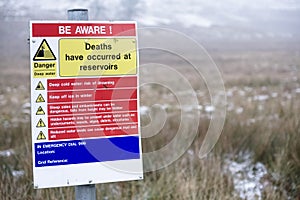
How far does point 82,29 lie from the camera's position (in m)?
1.96

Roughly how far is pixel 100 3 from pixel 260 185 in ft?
10.4

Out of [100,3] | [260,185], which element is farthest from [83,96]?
[100,3]

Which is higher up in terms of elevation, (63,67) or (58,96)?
(63,67)

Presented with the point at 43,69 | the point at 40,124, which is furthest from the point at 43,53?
the point at 40,124

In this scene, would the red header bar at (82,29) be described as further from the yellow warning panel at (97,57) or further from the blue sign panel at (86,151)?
the blue sign panel at (86,151)

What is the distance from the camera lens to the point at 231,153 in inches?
156

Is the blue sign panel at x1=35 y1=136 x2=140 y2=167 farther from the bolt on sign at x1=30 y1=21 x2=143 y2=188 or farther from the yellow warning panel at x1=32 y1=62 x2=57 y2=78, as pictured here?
the yellow warning panel at x1=32 y1=62 x2=57 y2=78

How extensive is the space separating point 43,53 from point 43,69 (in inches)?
2.6

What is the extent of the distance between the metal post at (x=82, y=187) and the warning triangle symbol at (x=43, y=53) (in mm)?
198

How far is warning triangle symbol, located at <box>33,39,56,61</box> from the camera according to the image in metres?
1.90

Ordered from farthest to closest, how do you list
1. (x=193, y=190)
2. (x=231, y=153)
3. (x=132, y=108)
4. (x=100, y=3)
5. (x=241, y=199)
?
1. (x=100, y=3)
2. (x=231, y=153)
3. (x=241, y=199)
4. (x=193, y=190)
5. (x=132, y=108)

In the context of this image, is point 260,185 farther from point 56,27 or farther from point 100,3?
point 100,3

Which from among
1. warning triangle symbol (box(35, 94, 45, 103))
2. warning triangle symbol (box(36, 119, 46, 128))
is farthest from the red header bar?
warning triangle symbol (box(36, 119, 46, 128))

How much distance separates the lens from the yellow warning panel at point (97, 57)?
1.93m
